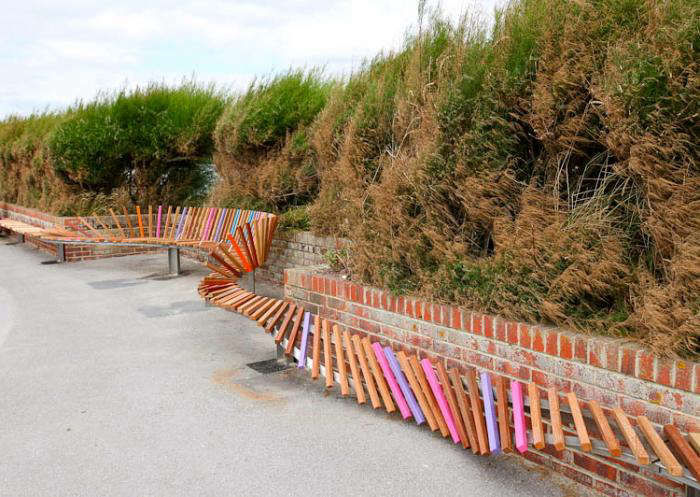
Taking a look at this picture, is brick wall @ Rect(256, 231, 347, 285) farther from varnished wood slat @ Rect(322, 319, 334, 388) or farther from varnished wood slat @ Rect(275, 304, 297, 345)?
varnished wood slat @ Rect(322, 319, 334, 388)

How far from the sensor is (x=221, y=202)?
991cm

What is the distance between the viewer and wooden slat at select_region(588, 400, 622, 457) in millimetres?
2713

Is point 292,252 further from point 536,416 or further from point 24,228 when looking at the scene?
point 24,228

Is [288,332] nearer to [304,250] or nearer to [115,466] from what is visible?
[115,466]

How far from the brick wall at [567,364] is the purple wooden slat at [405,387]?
18 cm

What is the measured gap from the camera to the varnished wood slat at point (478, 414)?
3.35 metres

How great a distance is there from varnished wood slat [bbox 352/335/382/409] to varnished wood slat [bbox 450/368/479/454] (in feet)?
1.91

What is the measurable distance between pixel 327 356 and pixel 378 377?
0.53m

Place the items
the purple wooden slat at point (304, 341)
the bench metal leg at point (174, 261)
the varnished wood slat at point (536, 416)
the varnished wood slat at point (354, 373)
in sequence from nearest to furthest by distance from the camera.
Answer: the varnished wood slat at point (536, 416), the varnished wood slat at point (354, 373), the purple wooden slat at point (304, 341), the bench metal leg at point (174, 261)

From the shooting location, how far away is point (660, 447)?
261 cm

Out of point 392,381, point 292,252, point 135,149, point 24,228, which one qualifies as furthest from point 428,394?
point 24,228

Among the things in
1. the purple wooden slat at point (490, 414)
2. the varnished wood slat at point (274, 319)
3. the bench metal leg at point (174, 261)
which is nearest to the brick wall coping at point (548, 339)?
the purple wooden slat at point (490, 414)

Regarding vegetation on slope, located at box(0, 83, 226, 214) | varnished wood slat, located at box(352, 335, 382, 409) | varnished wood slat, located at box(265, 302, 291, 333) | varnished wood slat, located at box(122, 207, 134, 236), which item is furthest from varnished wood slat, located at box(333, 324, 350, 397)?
vegetation on slope, located at box(0, 83, 226, 214)

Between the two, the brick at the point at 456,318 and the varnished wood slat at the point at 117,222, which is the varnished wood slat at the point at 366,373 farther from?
the varnished wood slat at the point at 117,222
